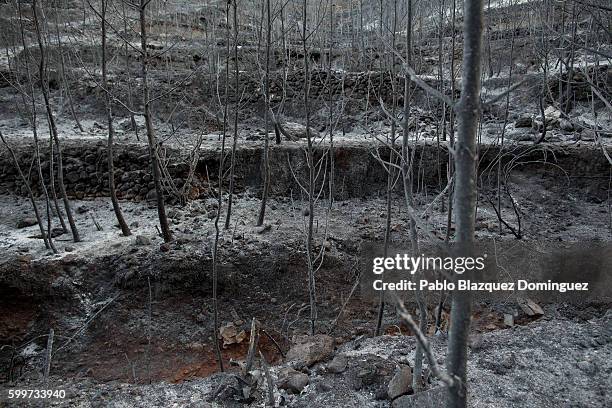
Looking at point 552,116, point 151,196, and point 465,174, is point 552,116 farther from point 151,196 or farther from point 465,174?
point 465,174

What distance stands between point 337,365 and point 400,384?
570 millimetres

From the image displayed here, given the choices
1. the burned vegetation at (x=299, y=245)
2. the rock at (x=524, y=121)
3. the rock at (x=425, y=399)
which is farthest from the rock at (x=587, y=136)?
the rock at (x=425, y=399)

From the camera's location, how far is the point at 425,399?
99.8 inches

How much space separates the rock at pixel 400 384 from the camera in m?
2.77

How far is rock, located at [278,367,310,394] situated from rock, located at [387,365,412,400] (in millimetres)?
650

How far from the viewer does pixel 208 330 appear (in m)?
5.96

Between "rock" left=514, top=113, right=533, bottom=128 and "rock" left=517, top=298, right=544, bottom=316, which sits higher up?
"rock" left=514, top=113, right=533, bottom=128

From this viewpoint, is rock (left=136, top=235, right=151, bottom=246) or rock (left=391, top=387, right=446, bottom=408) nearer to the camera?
rock (left=391, top=387, right=446, bottom=408)

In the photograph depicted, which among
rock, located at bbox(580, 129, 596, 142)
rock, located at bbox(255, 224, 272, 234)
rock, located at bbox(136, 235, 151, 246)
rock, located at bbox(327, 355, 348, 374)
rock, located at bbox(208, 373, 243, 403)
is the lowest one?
rock, located at bbox(208, 373, 243, 403)

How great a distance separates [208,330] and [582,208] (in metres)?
8.20

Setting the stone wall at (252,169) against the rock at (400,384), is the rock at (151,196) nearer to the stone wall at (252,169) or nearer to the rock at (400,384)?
the stone wall at (252,169)

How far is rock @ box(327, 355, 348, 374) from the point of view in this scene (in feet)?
10.4

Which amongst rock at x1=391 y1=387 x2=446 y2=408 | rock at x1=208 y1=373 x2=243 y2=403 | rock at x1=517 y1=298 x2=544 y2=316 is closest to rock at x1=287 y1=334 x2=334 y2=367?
rock at x1=208 y1=373 x2=243 y2=403

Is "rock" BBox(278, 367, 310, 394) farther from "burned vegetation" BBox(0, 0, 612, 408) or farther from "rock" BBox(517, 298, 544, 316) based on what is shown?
"rock" BBox(517, 298, 544, 316)
